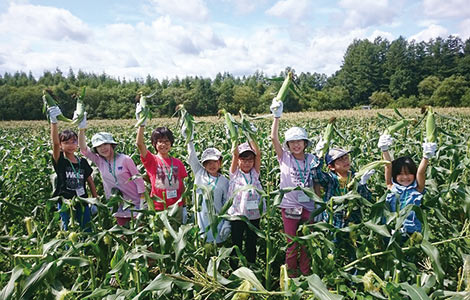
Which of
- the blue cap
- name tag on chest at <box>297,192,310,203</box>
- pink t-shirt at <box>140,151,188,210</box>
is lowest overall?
name tag on chest at <box>297,192,310,203</box>

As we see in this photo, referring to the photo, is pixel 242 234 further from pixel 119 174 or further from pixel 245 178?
pixel 119 174

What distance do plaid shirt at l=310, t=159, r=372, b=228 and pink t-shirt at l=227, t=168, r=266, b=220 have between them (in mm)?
676

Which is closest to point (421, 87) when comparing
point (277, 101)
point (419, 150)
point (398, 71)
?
point (398, 71)

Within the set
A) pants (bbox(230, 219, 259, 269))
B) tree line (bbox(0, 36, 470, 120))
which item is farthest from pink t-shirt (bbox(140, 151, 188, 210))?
tree line (bbox(0, 36, 470, 120))

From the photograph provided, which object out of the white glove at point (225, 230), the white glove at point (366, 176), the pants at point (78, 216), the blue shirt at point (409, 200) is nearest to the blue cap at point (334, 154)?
the white glove at point (366, 176)

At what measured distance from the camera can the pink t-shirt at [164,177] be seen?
371 cm

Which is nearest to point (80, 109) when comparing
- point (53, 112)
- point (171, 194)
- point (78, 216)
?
point (53, 112)

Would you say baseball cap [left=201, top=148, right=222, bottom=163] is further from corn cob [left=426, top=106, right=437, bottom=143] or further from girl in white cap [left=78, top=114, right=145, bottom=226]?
corn cob [left=426, top=106, right=437, bottom=143]

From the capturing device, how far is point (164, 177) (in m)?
3.72

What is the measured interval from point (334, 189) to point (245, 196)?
1005mm

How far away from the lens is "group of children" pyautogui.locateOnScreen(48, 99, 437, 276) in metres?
3.18

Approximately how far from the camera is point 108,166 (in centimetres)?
379

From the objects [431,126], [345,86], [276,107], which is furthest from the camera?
[345,86]

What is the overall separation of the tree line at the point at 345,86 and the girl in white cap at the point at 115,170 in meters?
30.1
